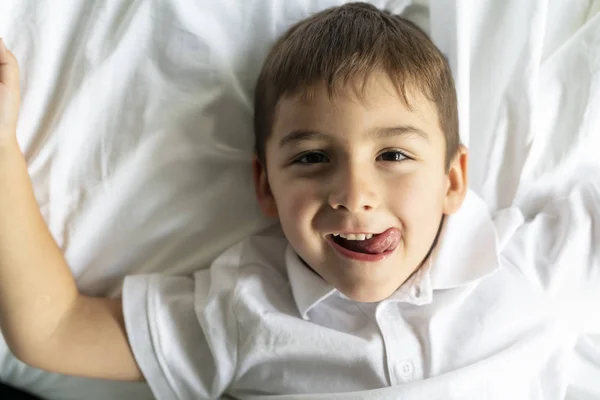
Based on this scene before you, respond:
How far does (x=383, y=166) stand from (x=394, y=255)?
13 centimetres

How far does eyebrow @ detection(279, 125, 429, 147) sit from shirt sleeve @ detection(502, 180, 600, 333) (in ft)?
0.92

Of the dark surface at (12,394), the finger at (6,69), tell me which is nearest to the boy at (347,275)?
the finger at (6,69)

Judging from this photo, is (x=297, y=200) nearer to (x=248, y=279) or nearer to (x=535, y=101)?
(x=248, y=279)

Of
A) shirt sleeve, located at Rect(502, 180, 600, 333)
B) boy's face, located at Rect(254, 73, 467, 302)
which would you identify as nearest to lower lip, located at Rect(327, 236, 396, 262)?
boy's face, located at Rect(254, 73, 467, 302)

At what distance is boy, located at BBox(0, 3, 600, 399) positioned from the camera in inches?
32.9

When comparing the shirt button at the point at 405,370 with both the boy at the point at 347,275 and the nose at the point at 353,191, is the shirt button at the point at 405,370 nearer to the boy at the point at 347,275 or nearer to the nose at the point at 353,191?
the boy at the point at 347,275

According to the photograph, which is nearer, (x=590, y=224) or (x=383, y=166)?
(x=383, y=166)

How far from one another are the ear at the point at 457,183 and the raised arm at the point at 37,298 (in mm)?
528

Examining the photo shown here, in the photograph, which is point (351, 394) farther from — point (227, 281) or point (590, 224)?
point (590, 224)

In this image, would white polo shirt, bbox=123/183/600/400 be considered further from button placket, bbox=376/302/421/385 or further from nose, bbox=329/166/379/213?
nose, bbox=329/166/379/213

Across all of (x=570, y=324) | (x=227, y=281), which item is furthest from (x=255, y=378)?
(x=570, y=324)

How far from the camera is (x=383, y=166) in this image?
840mm

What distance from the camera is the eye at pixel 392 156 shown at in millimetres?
849

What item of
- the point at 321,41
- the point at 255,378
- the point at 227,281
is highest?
the point at 321,41
